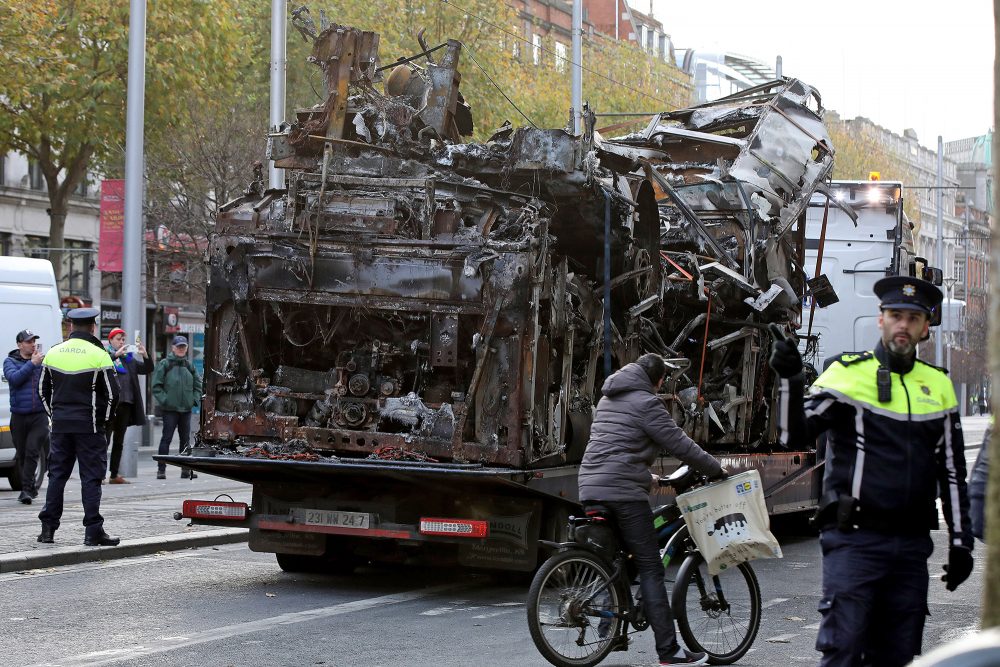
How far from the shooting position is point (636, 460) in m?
8.08

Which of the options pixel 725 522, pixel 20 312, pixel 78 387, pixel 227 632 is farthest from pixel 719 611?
pixel 20 312

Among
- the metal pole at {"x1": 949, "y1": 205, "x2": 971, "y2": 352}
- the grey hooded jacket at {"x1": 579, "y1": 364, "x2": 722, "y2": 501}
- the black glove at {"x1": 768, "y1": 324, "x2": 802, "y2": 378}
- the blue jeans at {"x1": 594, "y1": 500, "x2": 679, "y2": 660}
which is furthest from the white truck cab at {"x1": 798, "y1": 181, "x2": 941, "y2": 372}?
the metal pole at {"x1": 949, "y1": 205, "x2": 971, "y2": 352}

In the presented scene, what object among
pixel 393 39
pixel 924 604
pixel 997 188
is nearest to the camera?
pixel 997 188

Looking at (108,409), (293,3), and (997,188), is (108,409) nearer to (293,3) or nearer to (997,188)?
(997,188)

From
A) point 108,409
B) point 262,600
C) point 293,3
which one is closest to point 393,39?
point 293,3

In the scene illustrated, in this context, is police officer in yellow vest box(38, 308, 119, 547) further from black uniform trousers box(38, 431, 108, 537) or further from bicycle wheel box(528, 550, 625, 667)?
bicycle wheel box(528, 550, 625, 667)

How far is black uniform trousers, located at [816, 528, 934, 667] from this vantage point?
17.7 ft

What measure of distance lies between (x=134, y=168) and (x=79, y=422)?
7347 mm

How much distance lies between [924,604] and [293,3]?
28.9 m

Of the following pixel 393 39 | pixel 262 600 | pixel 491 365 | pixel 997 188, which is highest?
pixel 393 39

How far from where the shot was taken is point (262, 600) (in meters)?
10.0

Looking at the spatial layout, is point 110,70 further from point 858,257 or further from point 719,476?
point 719,476

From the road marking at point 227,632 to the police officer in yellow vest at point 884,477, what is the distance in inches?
153

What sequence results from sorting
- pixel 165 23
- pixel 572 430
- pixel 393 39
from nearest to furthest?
pixel 572 430
pixel 165 23
pixel 393 39
